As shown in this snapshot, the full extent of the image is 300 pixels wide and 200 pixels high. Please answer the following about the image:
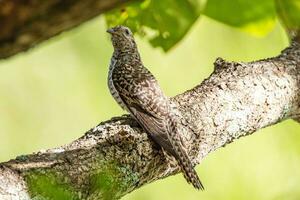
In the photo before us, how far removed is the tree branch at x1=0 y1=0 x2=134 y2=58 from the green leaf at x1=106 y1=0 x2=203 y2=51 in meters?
1.30

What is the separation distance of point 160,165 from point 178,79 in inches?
151

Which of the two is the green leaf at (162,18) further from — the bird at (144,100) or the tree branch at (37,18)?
the tree branch at (37,18)

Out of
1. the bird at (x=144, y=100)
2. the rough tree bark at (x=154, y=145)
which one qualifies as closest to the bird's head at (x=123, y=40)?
the bird at (x=144, y=100)

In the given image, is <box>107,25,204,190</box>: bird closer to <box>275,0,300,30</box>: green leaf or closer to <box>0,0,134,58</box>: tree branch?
<box>275,0,300,30</box>: green leaf

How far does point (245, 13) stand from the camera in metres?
2.54

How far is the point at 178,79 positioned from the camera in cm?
650

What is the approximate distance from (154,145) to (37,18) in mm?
1684

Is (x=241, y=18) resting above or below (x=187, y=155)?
above

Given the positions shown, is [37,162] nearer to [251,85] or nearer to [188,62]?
[251,85]

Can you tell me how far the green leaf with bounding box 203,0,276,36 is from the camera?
8.09ft

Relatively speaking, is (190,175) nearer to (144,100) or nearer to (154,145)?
(154,145)

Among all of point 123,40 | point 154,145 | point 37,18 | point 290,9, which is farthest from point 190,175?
point 37,18

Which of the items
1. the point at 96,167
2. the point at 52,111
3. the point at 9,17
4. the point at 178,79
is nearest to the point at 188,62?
the point at 178,79

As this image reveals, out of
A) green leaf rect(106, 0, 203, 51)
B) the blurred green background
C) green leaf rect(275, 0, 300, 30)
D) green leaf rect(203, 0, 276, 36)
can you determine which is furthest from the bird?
the blurred green background
